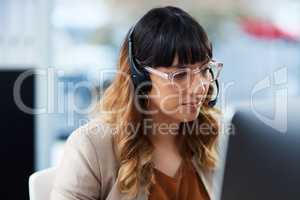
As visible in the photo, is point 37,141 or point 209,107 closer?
point 209,107

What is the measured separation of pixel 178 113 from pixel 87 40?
1.79 meters

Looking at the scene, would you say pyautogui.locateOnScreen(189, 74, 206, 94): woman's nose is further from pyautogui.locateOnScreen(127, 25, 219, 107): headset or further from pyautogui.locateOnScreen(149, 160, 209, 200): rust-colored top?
pyautogui.locateOnScreen(149, 160, 209, 200): rust-colored top

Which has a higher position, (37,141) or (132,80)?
(132,80)

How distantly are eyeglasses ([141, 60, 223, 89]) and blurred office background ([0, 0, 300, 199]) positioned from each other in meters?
1.17

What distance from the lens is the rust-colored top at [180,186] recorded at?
127cm

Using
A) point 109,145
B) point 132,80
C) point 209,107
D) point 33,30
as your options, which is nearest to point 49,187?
point 109,145

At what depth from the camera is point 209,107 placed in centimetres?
142

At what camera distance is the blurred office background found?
2.72m

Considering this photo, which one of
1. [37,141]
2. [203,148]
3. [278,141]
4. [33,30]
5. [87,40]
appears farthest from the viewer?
[87,40]

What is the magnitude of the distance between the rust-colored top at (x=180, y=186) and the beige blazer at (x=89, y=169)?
0.05 meters

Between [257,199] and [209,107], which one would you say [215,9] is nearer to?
[209,107]

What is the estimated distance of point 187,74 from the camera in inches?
49.2

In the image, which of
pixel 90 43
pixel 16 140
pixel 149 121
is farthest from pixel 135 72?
pixel 90 43

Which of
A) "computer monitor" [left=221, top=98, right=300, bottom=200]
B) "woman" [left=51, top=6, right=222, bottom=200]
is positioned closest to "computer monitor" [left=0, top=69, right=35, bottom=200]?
"woman" [left=51, top=6, right=222, bottom=200]
